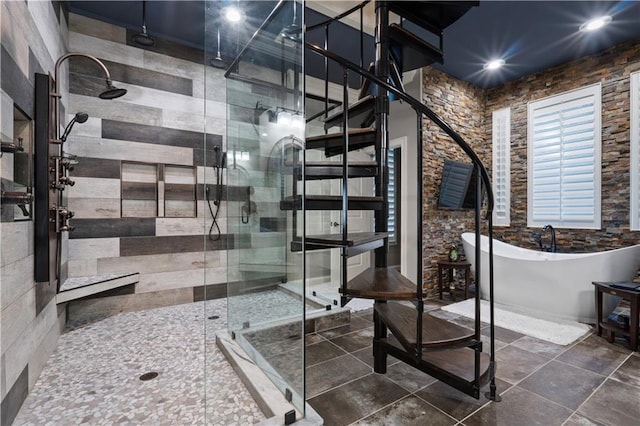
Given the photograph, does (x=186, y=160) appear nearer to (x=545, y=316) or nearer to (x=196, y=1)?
(x=196, y=1)

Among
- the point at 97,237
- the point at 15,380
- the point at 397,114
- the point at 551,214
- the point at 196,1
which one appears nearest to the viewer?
the point at 15,380

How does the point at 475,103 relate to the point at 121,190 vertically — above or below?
above

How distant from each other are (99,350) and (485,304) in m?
3.86

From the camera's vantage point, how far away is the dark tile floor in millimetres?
1563

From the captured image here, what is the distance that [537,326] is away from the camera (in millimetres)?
2791

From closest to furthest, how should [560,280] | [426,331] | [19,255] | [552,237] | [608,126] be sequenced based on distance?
[19,255], [426,331], [560,280], [608,126], [552,237]

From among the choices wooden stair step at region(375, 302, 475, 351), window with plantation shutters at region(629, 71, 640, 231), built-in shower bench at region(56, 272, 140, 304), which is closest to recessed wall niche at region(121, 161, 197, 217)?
built-in shower bench at region(56, 272, 140, 304)

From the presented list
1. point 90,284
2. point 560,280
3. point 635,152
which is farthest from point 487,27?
point 90,284

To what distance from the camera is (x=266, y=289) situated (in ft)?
7.11

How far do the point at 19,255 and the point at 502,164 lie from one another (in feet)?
17.2

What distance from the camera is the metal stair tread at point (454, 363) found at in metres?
1.60

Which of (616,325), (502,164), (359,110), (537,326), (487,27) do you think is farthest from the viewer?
(502,164)

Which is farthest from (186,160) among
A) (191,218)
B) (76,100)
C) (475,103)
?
(475,103)

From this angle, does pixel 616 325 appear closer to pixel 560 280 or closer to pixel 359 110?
pixel 560 280
